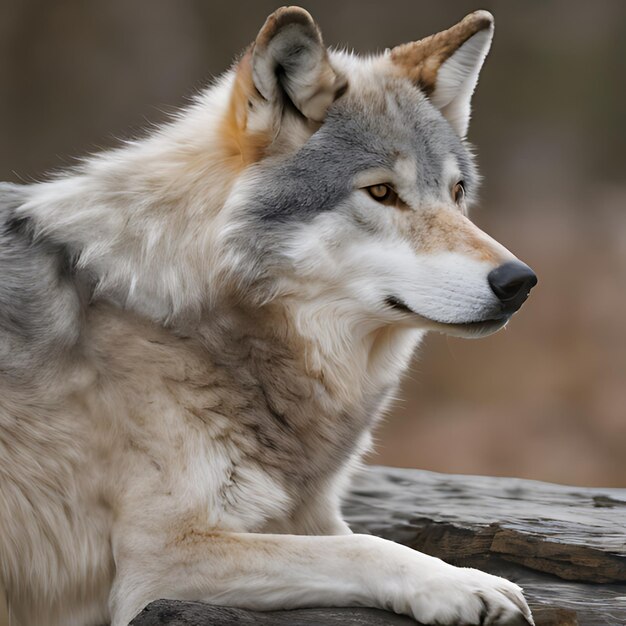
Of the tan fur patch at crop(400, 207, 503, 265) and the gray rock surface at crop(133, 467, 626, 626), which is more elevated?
the tan fur patch at crop(400, 207, 503, 265)

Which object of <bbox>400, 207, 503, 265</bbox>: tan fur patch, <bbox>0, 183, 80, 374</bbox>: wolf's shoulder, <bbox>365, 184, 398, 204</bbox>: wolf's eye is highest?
<bbox>365, 184, 398, 204</bbox>: wolf's eye

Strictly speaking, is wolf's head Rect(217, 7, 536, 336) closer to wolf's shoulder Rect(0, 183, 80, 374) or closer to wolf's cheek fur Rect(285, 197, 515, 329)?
wolf's cheek fur Rect(285, 197, 515, 329)

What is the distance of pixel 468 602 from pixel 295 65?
1.47 metres

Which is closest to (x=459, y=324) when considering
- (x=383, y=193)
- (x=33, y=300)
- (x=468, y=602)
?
(x=383, y=193)

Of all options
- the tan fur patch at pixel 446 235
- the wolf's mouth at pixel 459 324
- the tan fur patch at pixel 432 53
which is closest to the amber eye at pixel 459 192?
the tan fur patch at pixel 446 235

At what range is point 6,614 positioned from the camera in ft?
9.46

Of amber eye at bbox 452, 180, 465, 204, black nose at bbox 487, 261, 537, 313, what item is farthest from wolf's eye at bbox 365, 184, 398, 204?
black nose at bbox 487, 261, 537, 313

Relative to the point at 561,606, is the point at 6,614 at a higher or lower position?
lower

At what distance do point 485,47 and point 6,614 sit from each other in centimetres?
220

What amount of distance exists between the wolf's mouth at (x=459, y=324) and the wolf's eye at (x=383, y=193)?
0.89 ft

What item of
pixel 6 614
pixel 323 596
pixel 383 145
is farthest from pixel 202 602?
pixel 383 145

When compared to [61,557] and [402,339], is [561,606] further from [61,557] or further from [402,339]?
[61,557]

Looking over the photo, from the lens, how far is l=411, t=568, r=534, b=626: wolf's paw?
2.42 meters

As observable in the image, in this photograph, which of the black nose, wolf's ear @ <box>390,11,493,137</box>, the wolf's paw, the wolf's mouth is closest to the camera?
the wolf's paw
